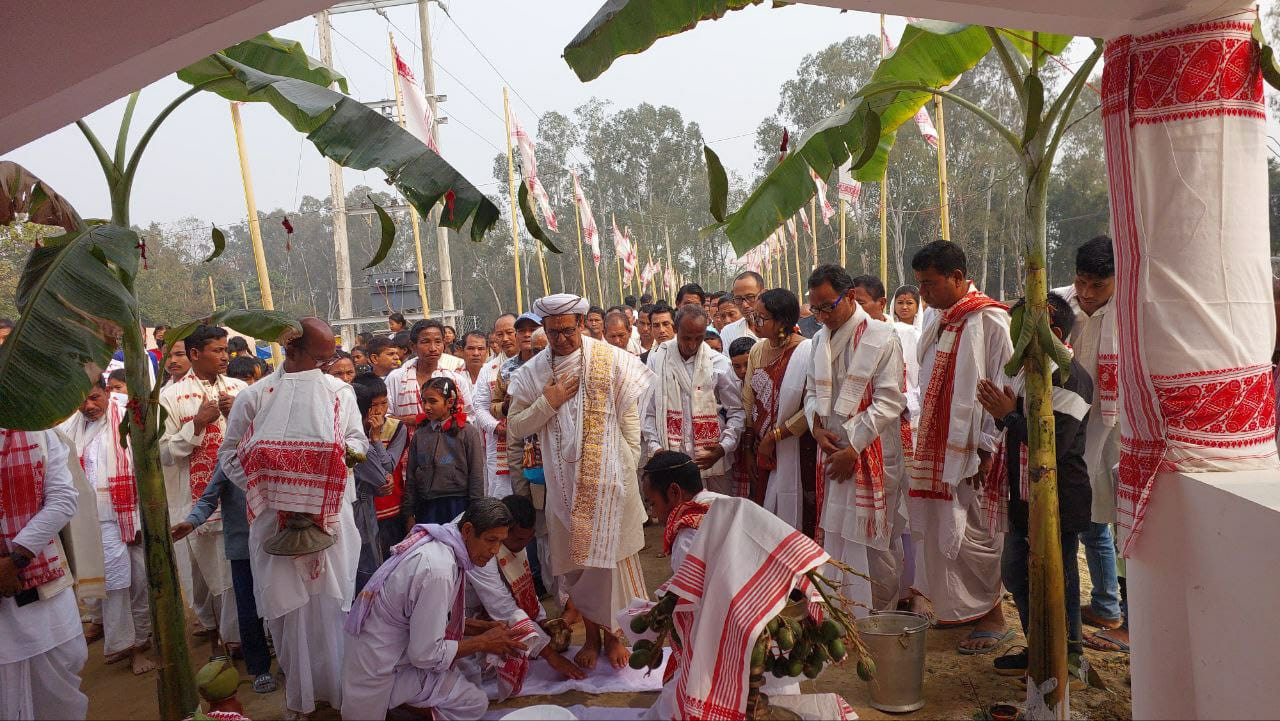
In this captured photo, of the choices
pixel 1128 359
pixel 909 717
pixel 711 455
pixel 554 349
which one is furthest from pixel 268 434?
pixel 1128 359

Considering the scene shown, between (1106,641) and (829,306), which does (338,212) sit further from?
(1106,641)

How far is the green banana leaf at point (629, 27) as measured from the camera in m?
2.97

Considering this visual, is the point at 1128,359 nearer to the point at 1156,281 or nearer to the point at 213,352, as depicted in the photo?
the point at 1156,281

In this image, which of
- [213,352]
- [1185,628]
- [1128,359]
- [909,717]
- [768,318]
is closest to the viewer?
[1185,628]

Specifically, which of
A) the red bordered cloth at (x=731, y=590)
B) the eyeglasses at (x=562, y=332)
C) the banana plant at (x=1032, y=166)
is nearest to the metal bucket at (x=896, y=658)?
the banana plant at (x=1032, y=166)

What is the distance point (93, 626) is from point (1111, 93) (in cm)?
749

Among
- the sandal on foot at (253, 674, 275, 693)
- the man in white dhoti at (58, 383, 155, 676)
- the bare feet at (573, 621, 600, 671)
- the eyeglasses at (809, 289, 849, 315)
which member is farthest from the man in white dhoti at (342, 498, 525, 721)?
the man in white dhoti at (58, 383, 155, 676)

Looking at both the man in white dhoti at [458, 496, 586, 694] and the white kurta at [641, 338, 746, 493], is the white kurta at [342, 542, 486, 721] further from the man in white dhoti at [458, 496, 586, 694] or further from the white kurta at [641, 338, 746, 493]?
the white kurta at [641, 338, 746, 493]

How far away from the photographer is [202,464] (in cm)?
536

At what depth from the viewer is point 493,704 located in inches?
171

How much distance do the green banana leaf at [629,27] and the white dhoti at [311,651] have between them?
10.4 feet

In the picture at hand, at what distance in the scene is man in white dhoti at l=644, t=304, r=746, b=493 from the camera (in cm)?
577

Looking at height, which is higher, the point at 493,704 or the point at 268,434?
the point at 268,434

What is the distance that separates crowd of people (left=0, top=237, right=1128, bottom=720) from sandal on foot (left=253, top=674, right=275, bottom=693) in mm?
12
